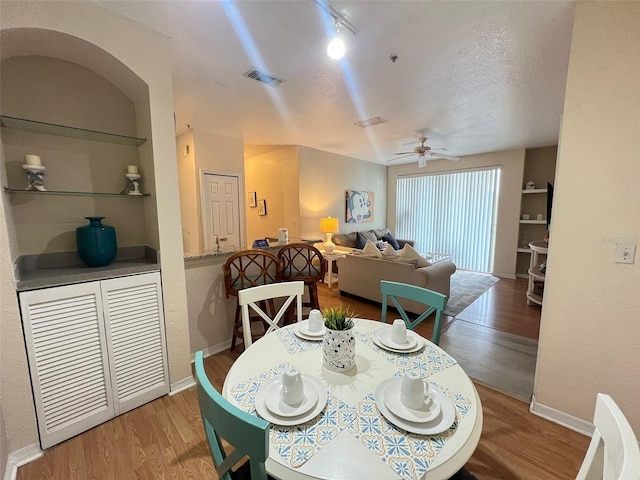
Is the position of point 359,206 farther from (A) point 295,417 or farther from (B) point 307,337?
(A) point 295,417

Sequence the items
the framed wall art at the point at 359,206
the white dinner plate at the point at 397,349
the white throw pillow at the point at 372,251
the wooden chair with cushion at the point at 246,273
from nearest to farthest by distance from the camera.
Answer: the white dinner plate at the point at 397,349 → the wooden chair with cushion at the point at 246,273 → the white throw pillow at the point at 372,251 → the framed wall art at the point at 359,206

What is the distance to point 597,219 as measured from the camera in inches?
62.3

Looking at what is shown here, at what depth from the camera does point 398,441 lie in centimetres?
80

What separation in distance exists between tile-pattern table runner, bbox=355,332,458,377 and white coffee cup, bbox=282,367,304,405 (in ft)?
1.54

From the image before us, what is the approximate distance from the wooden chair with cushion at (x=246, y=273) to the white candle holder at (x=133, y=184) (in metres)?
0.86

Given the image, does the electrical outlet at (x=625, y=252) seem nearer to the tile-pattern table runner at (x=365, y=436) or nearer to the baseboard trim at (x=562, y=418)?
the baseboard trim at (x=562, y=418)

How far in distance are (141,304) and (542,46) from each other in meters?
3.44

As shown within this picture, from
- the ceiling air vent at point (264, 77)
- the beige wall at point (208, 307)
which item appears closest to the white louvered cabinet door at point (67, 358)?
the beige wall at point (208, 307)

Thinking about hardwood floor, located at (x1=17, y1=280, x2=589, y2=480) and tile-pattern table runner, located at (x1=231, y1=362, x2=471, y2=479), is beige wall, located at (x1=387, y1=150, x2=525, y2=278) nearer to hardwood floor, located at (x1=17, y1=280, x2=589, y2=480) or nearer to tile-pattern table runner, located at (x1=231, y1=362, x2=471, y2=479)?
hardwood floor, located at (x1=17, y1=280, x2=589, y2=480)

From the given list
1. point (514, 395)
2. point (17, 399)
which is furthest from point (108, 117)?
point (514, 395)

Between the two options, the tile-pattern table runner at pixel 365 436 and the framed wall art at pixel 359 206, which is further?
the framed wall art at pixel 359 206

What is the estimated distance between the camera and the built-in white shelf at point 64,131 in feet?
5.30

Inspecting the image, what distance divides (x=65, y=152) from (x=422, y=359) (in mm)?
2575

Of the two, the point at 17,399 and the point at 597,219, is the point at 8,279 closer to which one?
the point at 17,399
